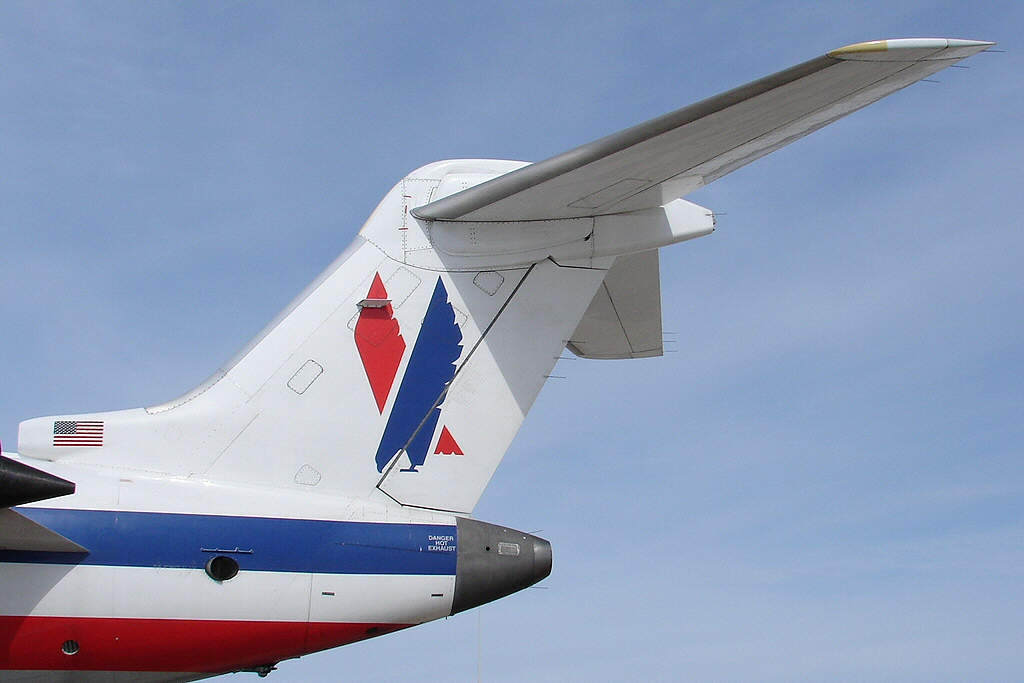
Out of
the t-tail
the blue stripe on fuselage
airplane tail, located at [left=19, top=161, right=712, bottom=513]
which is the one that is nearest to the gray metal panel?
the t-tail

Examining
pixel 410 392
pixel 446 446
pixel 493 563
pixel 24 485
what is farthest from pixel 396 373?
pixel 24 485

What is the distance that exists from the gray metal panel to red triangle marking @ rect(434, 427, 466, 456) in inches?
47.3

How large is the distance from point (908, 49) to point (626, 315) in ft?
10.5

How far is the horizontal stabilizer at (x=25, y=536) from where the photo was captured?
561 centimetres

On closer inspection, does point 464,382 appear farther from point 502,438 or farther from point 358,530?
point 358,530

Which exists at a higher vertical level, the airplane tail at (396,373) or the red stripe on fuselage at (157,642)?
the airplane tail at (396,373)

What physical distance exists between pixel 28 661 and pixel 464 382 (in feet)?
10.0

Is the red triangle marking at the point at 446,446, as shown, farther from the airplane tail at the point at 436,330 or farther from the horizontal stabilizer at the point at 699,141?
the horizontal stabilizer at the point at 699,141

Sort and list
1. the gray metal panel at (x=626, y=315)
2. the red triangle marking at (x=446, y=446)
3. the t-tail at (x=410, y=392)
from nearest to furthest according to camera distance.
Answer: the t-tail at (x=410, y=392) → the red triangle marking at (x=446, y=446) → the gray metal panel at (x=626, y=315)

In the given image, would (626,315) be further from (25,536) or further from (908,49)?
(25,536)

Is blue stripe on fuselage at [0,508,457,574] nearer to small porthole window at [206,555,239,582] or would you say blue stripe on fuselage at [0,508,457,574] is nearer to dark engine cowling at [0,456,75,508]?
small porthole window at [206,555,239,582]

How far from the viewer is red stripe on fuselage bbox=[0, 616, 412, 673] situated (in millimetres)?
5621

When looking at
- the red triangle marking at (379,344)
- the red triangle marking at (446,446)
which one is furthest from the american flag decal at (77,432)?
the red triangle marking at (446,446)

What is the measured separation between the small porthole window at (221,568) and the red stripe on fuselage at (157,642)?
0.26 m
